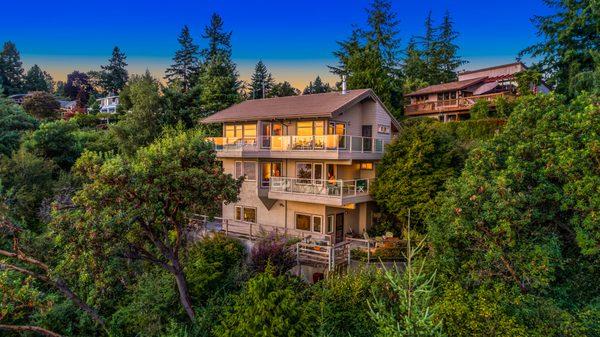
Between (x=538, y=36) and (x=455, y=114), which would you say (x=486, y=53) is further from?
(x=538, y=36)

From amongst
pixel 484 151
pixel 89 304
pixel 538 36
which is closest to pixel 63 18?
pixel 89 304

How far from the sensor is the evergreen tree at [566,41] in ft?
59.6

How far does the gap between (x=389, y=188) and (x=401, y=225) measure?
2.34m

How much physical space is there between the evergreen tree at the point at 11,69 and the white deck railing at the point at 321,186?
70.7 m

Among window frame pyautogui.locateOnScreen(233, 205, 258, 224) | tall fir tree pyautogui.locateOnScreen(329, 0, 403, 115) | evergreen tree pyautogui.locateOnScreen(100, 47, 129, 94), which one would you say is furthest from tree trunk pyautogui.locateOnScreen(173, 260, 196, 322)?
evergreen tree pyautogui.locateOnScreen(100, 47, 129, 94)

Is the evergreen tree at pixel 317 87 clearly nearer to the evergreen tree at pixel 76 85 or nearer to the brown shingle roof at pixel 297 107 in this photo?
the brown shingle roof at pixel 297 107

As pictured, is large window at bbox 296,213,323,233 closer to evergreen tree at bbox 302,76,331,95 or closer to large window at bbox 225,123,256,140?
large window at bbox 225,123,256,140

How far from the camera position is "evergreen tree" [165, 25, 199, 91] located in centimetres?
5003

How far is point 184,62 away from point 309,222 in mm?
41530

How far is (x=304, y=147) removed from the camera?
60.1 ft

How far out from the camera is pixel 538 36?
66.5 feet

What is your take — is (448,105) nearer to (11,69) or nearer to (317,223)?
(317,223)

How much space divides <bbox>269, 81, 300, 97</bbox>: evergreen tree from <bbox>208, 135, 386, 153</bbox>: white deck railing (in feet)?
116

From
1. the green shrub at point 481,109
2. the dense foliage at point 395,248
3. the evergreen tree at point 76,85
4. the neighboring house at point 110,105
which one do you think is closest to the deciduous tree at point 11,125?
the dense foliage at point 395,248
